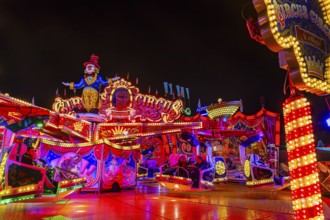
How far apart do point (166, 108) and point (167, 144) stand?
8206 millimetres

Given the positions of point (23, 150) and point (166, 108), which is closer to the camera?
point (23, 150)

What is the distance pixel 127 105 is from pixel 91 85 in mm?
2344

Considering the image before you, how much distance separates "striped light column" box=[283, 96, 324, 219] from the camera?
11.4ft

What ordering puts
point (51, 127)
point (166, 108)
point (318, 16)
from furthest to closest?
point (166, 108) < point (51, 127) < point (318, 16)

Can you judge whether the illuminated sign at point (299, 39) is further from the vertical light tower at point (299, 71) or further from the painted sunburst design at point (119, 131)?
the painted sunburst design at point (119, 131)

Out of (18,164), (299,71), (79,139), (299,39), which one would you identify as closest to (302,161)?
(299,71)

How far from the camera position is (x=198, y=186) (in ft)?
34.3

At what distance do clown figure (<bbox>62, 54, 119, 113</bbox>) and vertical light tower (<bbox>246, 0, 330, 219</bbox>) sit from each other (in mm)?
12518

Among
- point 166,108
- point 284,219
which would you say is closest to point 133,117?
point 166,108

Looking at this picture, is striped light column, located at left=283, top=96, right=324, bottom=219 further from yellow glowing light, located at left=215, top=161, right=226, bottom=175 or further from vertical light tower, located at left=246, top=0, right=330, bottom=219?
yellow glowing light, located at left=215, top=161, right=226, bottom=175

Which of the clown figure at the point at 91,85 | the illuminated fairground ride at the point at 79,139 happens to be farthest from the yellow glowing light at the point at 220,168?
the clown figure at the point at 91,85

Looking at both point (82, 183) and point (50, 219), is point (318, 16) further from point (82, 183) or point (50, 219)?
point (82, 183)

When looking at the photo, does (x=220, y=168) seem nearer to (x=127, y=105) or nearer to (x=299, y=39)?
(x=127, y=105)

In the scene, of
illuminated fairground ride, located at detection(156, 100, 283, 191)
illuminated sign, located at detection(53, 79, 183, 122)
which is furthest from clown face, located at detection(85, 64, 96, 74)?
illuminated fairground ride, located at detection(156, 100, 283, 191)
